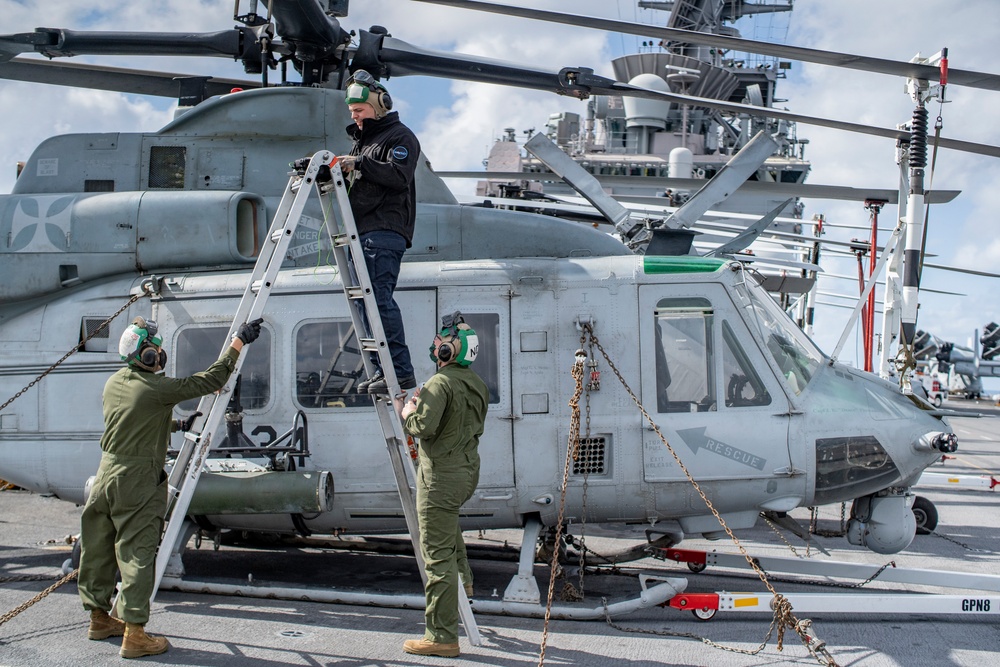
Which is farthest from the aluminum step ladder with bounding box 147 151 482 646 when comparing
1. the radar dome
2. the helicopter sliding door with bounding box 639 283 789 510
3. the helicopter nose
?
A: the radar dome

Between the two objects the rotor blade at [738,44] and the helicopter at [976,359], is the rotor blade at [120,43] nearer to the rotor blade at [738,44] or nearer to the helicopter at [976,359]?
the rotor blade at [738,44]

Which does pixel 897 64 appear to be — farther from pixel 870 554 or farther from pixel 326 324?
pixel 326 324

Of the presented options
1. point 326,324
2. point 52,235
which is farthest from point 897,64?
point 52,235

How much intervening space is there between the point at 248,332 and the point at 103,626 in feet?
6.44

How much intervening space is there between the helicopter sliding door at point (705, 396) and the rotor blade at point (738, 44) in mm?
1883

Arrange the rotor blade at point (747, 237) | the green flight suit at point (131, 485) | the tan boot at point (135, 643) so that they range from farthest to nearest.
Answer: the rotor blade at point (747, 237)
the green flight suit at point (131, 485)
the tan boot at point (135, 643)

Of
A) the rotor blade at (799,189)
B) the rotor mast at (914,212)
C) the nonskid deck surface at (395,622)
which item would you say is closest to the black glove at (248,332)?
the nonskid deck surface at (395,622)

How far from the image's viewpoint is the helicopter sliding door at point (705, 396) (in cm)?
645

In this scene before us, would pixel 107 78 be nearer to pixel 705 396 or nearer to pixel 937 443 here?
pixel 705 396

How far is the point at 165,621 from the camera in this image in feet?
19.8

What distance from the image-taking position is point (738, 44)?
719cm

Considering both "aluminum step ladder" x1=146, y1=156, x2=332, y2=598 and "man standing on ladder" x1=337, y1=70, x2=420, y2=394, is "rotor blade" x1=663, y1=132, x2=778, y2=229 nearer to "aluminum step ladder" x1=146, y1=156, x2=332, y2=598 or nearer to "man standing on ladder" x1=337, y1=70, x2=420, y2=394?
"man standing on ladder" x1=337, y1=70, x2=420, y2=394

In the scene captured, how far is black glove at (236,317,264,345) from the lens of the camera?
5488 millimetres

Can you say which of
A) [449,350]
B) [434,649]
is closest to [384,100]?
[449,350]
